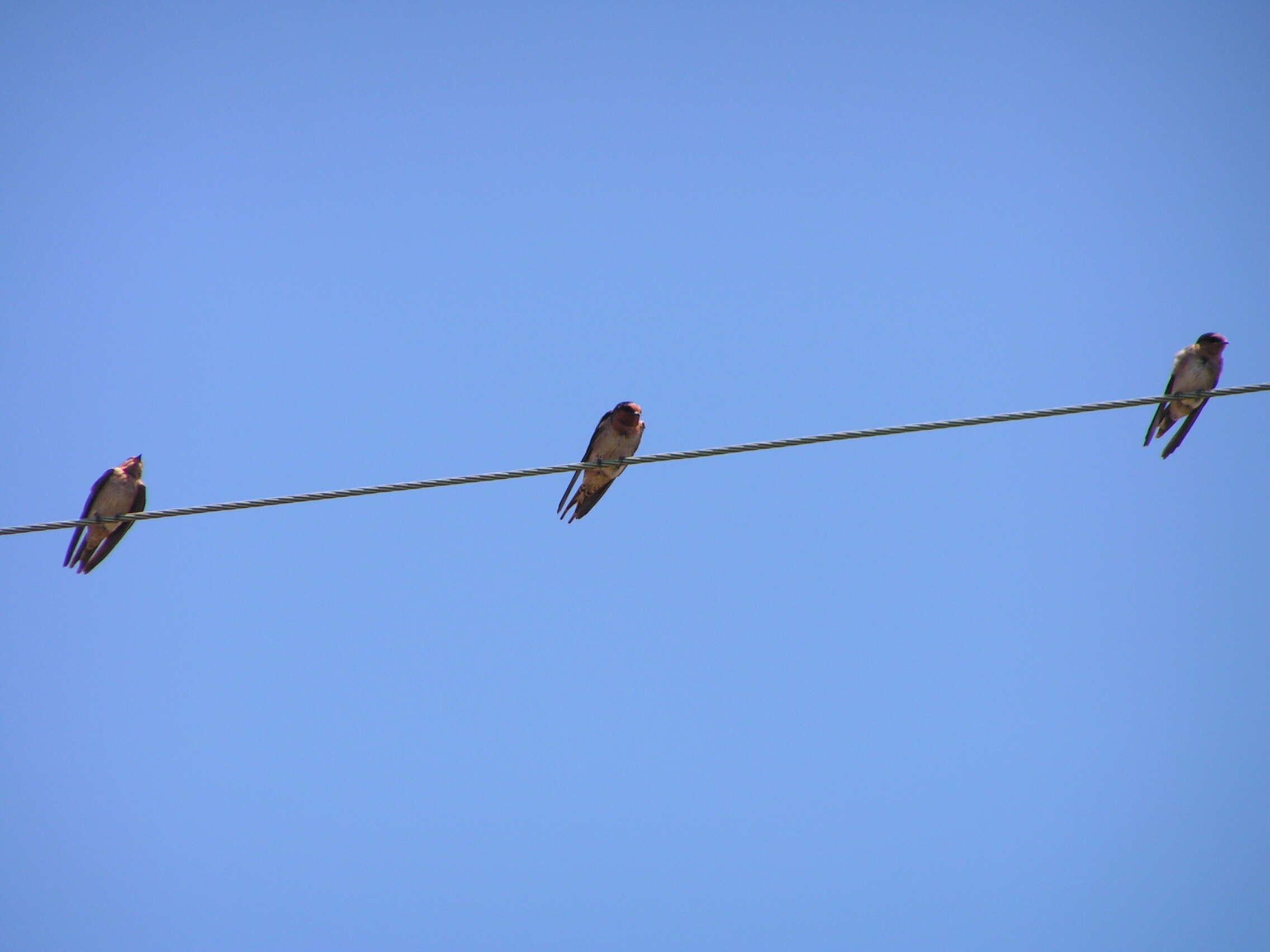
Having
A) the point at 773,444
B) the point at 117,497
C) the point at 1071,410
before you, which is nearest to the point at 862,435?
the point at 773,444

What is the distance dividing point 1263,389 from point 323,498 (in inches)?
187

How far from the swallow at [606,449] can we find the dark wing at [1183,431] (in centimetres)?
403

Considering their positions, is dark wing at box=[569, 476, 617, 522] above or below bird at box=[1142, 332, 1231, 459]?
below

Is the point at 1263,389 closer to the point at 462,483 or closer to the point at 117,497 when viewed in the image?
the point at 462,483

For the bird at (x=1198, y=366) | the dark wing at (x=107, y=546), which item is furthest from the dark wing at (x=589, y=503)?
the bird at (x=1198, y=366)

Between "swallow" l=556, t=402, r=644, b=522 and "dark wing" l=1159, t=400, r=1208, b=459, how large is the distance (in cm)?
403

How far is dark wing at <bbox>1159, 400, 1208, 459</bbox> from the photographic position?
31.0ft

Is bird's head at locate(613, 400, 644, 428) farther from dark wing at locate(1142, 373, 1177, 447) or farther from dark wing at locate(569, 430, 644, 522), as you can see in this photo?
dark wing at locate(1142, 373, 1177, 447)

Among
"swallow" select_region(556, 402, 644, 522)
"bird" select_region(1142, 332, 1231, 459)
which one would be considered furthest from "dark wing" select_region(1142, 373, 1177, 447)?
"swallow" select_region(556, 402, 644, 522)

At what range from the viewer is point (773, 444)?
577 centimetres

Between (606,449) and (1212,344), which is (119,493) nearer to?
(606,449)

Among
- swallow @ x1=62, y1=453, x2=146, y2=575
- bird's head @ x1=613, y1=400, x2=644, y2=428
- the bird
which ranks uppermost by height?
the bird

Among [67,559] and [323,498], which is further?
[67,559]

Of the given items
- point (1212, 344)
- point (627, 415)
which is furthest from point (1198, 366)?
point (627, 415)
